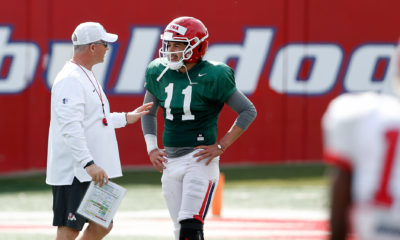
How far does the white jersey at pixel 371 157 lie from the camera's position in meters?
2.46

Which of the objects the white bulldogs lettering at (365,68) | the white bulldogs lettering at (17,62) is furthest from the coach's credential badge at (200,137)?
the white bulldogs lettering at (365,68)

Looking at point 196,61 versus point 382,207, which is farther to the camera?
point 196,61

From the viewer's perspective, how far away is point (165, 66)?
545cm

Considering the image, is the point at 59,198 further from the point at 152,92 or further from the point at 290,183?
the point at 290,183

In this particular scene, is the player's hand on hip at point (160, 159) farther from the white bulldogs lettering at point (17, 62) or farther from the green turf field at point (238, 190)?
the white bulldogs lettering at point (17, 62)

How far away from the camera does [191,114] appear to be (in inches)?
209

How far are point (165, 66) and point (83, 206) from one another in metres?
1.00

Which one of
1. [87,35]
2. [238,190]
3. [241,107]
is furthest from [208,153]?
[238,190]

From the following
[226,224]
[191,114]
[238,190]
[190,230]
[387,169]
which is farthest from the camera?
[238,190]

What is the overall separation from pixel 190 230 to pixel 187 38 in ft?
3.79

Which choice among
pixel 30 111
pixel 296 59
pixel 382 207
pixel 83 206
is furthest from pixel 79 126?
pixel 296 59

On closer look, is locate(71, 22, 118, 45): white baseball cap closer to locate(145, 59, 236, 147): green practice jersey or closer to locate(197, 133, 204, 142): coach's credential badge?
locate(145, 59, 236, 147): green practice jersey

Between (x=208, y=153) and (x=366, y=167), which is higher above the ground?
(x=366, y=167)

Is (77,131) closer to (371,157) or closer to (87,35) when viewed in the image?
(87,35)
